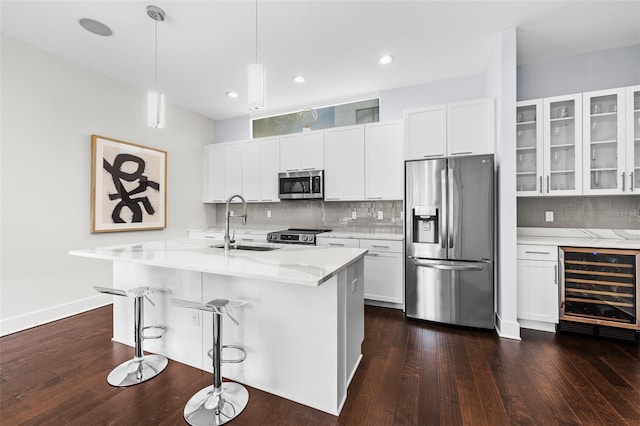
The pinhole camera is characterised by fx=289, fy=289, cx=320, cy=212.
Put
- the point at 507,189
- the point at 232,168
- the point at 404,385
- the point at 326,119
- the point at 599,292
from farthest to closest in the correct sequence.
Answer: the point at 232,168, the point at 326,119, the point at 507,189, the point at 599,292, the point at 404,385

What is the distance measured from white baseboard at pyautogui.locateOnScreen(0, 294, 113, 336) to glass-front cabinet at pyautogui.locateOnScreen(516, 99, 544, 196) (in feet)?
16.3

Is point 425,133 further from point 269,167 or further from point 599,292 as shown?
point 269,167

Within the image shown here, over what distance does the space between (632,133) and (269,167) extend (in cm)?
416

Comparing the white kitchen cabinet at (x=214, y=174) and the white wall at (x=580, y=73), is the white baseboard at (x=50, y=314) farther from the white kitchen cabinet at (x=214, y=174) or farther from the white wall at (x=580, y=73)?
the white wall at (x=580, y=73)

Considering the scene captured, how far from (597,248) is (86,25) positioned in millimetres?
5028

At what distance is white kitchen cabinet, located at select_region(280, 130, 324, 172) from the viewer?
4156mm

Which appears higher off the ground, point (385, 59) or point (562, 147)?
point (385, 59)

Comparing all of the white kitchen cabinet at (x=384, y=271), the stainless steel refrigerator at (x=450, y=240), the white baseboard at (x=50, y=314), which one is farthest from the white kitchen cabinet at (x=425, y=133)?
the white baseboard at (x=50, y=314)

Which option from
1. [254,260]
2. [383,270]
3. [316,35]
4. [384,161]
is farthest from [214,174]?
[254,260]

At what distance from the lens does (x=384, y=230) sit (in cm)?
411

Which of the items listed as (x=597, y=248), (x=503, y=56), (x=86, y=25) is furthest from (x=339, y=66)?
(x=597, y=248)

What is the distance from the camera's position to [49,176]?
305 cm

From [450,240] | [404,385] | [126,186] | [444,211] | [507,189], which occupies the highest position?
[126,186]

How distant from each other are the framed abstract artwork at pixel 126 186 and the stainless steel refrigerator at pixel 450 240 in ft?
11.4
